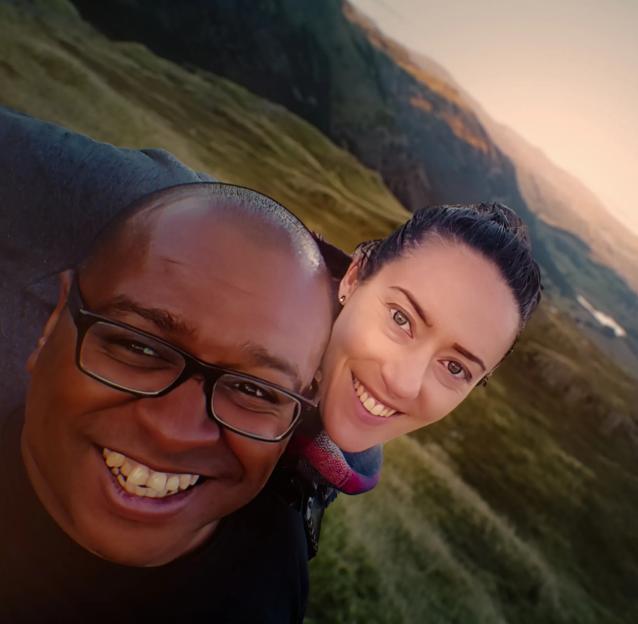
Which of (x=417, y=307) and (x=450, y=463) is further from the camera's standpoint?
(x=450, y=463)

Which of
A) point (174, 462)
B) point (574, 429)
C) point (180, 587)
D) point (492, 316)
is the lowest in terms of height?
point (574, 429)

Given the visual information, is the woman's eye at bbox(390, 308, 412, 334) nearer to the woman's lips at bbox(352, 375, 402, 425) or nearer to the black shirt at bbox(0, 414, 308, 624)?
the woman's lips at bbox(352, 375, 402, 425)

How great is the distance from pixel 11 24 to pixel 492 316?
12268mm

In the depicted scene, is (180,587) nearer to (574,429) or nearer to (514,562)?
(514,562)

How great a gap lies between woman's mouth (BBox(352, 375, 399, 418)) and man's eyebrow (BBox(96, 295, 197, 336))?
811mm

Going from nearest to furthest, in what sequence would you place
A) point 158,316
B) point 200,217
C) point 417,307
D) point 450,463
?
point 158,316
point 200,217
point 417,307
point 450,463

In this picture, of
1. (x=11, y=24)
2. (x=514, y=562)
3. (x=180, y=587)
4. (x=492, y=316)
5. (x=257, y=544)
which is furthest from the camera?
(x=11, y=24)

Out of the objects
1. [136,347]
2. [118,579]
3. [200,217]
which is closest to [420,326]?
[200,217]

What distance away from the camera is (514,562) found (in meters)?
5.46

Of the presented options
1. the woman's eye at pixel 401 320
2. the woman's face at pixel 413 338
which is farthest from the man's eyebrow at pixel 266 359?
the woman's eye at pixel 401 320

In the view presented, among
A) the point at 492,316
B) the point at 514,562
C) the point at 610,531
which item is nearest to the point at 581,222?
the point at 610,531

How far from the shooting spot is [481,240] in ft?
5.80

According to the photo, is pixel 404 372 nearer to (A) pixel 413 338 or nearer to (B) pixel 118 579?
(A) pixel 413 338

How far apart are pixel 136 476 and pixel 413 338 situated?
1.05m
